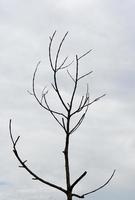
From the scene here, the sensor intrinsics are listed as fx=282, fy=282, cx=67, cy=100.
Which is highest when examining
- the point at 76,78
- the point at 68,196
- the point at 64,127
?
the point at 76,78

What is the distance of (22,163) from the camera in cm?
344

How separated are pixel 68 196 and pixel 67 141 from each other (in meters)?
0.71

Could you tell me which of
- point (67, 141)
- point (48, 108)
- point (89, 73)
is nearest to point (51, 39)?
point (89, 73)

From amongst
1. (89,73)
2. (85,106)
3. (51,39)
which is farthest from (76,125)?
(51,39)

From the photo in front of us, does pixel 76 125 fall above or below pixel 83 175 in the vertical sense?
above

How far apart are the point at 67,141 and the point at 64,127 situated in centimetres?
35

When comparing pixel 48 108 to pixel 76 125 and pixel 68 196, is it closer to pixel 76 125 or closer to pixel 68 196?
pixel 76 125

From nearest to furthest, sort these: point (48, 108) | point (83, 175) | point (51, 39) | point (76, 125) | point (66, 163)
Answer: point (83, 175) → point (66, 163) → point (76, 125) → point (48, 108) → point (51, 39)

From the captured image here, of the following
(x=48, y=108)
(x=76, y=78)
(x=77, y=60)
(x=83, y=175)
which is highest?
(x=77, y=60)

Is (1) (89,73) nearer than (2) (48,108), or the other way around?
(2) (48,108)

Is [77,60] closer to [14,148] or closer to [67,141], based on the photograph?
[67,141]

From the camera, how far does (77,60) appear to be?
15.6ft

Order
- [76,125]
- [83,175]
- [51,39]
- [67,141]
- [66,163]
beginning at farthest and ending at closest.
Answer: [51,39] → [76,125] → [67,141] → [66,163] → [83,175]

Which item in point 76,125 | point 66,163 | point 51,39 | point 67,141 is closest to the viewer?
point 66,163
